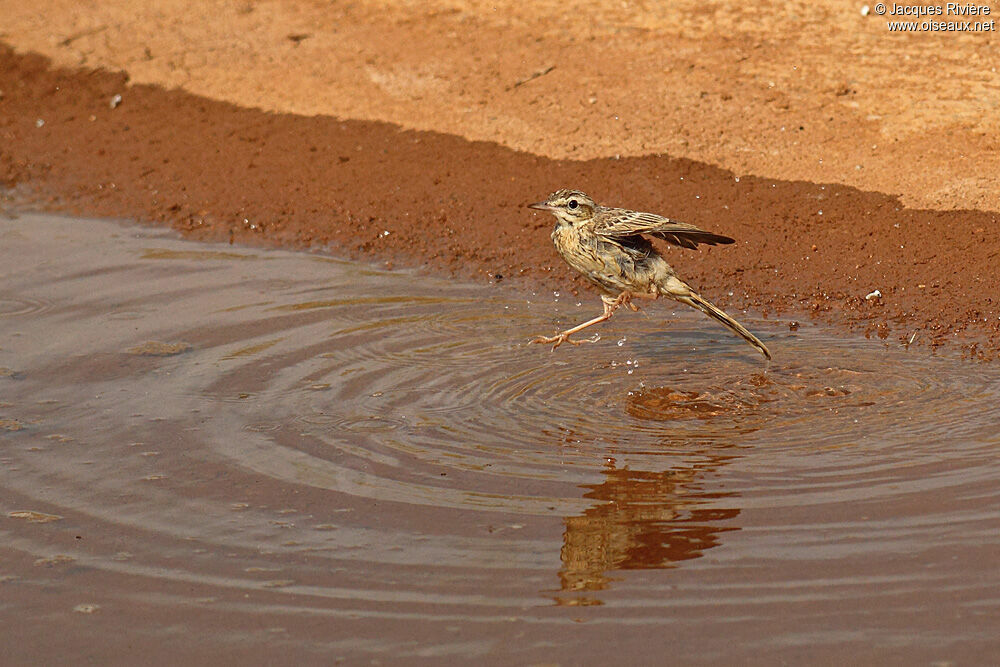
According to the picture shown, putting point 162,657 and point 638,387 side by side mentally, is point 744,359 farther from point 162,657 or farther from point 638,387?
point 162,657

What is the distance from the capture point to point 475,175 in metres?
10.7

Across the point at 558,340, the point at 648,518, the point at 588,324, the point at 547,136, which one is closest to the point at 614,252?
the point at 588,324

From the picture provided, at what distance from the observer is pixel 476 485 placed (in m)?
5.88

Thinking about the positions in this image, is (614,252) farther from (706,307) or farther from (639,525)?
(639,525)

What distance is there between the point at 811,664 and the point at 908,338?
3.96 m

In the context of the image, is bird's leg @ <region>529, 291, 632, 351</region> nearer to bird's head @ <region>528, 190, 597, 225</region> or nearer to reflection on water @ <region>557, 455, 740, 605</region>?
bird's head @ <region>528, 190, 597, 225</region>

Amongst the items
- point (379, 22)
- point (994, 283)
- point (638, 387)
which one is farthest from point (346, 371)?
point (379, 22)

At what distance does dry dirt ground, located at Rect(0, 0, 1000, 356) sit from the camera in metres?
9.21

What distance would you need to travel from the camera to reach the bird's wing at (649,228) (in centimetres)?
724

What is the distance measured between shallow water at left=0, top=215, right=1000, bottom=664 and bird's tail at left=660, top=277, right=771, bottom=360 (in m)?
0.18

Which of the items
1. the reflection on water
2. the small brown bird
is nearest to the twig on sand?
the small brown bird

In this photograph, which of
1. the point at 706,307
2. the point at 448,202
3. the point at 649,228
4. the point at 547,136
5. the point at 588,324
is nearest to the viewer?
the point at 649,228

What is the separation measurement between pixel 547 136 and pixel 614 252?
3636 millimetres

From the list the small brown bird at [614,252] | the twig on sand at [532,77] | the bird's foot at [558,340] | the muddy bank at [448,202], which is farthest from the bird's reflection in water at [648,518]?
the twig on sand at [532,77]
